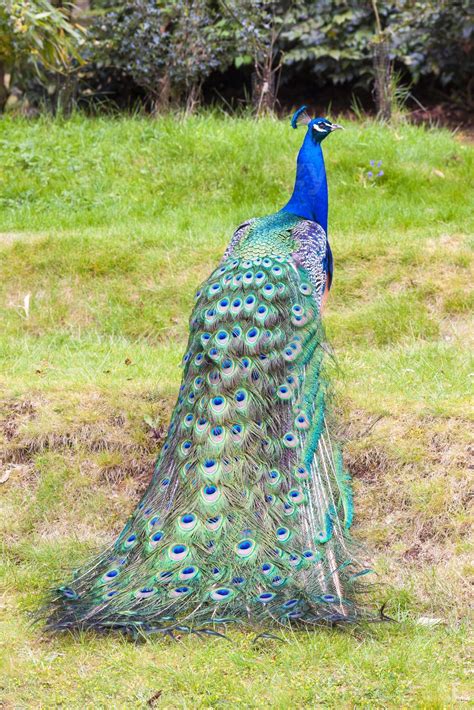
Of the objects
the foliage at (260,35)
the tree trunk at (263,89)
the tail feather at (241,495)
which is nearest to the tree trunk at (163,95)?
the foliage at (260,35)

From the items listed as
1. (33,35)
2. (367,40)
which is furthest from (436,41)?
(33,35)

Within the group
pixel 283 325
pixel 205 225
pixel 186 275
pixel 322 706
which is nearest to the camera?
pixel 322 706

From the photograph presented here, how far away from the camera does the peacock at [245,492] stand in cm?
402

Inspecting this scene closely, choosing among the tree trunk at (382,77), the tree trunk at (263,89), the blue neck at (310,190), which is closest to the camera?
the blue neck at (310,190)

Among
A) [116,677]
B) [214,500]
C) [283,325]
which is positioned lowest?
[116,677]

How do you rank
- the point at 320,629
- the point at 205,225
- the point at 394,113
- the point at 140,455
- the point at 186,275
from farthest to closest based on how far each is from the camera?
the point at 394,113 → the point at 205,225 → the point at 186,275 → the point at 140,455 → the point at 320,629

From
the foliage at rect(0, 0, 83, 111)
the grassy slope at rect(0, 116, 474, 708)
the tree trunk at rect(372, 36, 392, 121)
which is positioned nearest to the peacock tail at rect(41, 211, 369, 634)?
the grassy slope at rect(0, 116, 474, 708)

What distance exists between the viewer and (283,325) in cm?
482

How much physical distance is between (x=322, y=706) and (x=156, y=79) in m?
8.24

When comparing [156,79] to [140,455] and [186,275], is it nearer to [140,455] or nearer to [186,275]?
[186,275]

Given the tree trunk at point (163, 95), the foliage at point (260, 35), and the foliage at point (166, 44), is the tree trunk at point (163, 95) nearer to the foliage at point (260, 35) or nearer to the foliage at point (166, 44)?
the foliage at point (166, 44)

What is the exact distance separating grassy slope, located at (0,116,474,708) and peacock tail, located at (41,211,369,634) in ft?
0.56

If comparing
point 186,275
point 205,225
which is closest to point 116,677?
point 186,275

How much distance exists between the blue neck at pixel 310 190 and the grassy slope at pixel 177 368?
950mm
